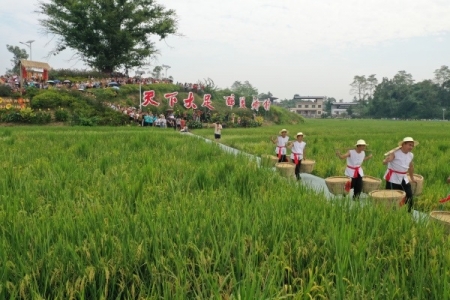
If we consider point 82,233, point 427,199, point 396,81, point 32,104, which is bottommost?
point 427,199

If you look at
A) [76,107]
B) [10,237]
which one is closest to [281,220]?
[10,237]

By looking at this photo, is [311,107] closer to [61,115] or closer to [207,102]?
[207,102]

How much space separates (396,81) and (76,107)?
68.1m

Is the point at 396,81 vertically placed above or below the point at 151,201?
above

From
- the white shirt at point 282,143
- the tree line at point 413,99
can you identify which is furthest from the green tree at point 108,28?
the tree line at point 413,99

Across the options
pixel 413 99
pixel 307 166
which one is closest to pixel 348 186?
pixel 307 166

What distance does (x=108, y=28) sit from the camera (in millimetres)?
28656

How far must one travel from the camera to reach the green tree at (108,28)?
28.2 meters

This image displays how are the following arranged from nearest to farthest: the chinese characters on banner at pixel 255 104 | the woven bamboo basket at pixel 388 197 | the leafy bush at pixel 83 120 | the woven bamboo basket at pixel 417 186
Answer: the woven bamboo basket at pixel 388 197
the woven bamboo basket at pixel 417 186
the leafy bush at pixel 83 120
the chinese characters on banner at pixel 255 104

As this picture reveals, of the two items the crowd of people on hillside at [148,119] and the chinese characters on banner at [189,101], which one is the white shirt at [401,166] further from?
the chinese characters on banner at [189,101]

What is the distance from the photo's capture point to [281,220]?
2.35 m

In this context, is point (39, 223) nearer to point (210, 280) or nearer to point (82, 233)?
point (82, 233)

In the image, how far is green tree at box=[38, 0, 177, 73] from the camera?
1109 inches

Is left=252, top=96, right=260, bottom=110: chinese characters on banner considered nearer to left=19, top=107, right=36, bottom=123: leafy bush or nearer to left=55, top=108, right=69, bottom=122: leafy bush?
left=55, top=108, right=69, bottom=122: leafy bush
